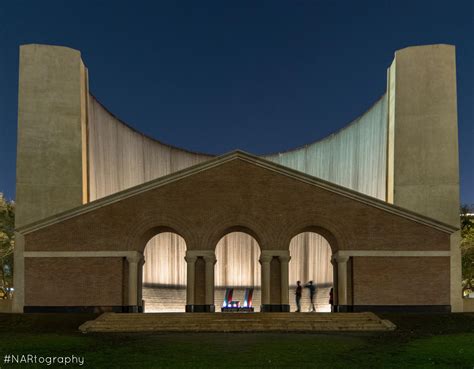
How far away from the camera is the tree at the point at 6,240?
46281 millimetres

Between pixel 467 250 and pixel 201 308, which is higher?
pixel 467 250

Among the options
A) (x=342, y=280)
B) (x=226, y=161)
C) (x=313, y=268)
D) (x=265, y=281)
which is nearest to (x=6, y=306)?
(x=265, y=281)

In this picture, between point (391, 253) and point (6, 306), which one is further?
point (6, 306)

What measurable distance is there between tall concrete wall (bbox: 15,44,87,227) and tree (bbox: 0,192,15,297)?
40.1 ft

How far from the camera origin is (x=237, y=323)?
2494cm

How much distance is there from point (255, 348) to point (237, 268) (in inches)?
1081

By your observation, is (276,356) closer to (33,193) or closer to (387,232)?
(387,232)

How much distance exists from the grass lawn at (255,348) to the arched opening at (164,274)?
1536 cm

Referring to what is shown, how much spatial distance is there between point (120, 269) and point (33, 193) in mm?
7414

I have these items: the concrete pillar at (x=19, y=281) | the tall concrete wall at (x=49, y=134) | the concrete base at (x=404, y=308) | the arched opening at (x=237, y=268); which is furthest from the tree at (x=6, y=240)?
the concrete base at (x=404, y=308)

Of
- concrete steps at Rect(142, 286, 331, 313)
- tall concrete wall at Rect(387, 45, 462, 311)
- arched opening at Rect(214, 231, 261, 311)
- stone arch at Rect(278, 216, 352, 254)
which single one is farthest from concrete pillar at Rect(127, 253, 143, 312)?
arched opening at Rect(214, 231, 261, 311)

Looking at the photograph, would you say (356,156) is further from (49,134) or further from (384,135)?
(49,134)

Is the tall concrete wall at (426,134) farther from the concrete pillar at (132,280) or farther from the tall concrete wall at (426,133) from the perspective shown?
the concrete pillar at (132,280)

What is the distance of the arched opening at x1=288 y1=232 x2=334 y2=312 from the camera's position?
41.6m
